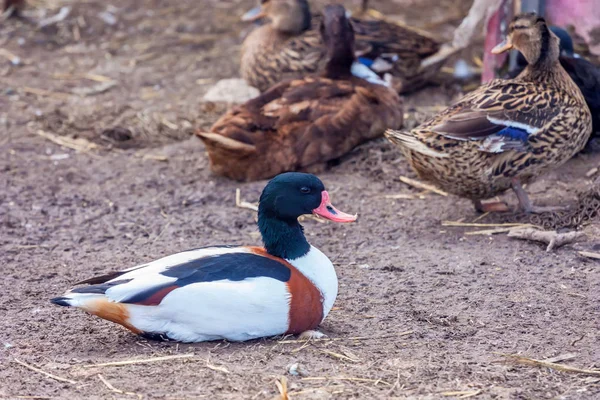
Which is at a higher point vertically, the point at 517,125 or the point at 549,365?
the point at 517,125

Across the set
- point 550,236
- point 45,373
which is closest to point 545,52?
point 550,236

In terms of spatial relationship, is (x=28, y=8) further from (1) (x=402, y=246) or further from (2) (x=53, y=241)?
(1) (x=402, y=246)

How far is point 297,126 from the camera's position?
21.8ft

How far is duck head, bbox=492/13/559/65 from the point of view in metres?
5.56

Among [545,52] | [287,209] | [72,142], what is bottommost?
[72,142]

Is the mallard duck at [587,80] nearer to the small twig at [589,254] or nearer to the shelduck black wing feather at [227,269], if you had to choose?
the small twig at [589,254]

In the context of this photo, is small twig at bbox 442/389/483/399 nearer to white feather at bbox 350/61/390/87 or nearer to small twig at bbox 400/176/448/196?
small twig at bbox 400/176/448/196

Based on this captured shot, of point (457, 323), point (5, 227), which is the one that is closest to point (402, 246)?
point (457, 323)

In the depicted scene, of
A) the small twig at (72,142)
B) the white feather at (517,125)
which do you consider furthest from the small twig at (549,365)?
the small twig at (72,142)

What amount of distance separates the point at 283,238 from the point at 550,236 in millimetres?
1802

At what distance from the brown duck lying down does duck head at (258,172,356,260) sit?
2.26 meters

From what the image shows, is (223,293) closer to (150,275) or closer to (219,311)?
(219,311)

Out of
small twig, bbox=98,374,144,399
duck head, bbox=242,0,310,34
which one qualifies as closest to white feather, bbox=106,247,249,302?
small twig, bbox=98,374,144,399

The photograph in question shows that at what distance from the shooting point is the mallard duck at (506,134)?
208 inches
